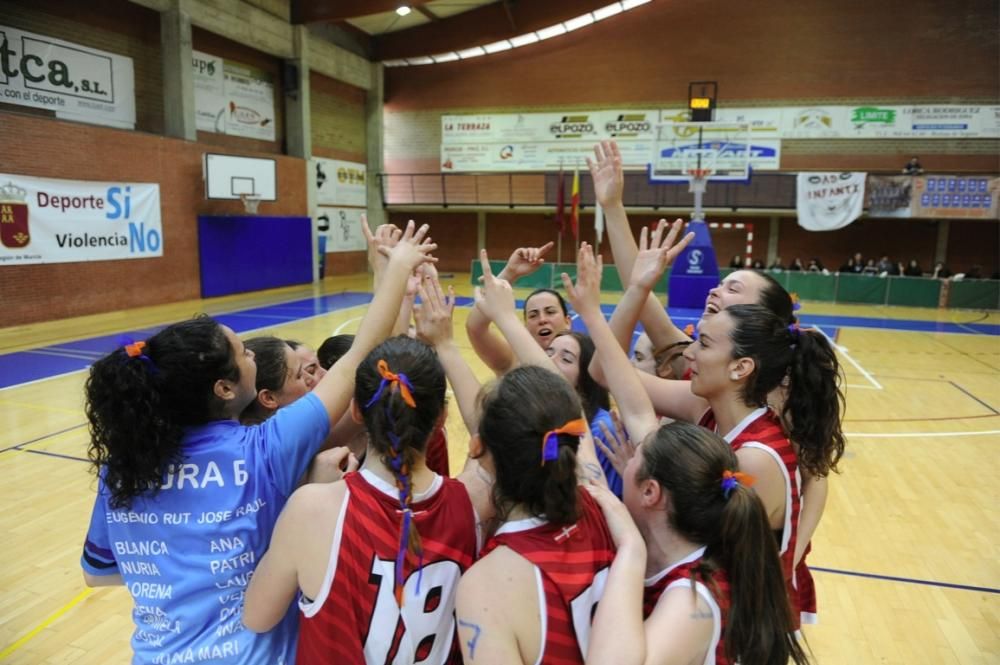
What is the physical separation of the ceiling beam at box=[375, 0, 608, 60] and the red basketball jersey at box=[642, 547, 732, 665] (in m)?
19.1

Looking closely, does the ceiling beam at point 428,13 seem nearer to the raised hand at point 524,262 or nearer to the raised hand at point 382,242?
the raised hand at point 524,262

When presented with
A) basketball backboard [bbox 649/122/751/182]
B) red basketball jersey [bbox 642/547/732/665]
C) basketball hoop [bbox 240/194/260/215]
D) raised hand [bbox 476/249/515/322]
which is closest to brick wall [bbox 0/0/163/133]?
basketball hoop [bbox 240/194/260/215]

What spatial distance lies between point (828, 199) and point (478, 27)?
10.8 metres

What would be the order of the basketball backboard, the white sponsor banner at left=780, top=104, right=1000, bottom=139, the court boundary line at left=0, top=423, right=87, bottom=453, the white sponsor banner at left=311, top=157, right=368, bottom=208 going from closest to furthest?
the court boundary line at left=0, top=423, right=87, bottom=453, the basketball backboard, the white sponsor banner at left=780, top=104, right=1000, bottom=139, the white sponsor banner at left=311, top=157, right=368, bottom=208

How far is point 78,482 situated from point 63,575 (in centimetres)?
152

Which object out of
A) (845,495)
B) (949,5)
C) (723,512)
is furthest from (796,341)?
(949,5)

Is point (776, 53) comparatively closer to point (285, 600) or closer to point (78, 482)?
point (78, 482)

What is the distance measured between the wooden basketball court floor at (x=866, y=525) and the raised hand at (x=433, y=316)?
7.17ft

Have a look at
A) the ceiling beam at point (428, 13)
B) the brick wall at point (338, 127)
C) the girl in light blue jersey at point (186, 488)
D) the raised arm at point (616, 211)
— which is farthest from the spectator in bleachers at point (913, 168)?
the girl in light blue jersey at point (186, 488)

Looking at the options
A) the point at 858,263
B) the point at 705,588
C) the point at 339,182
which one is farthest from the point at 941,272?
the point at 705,588

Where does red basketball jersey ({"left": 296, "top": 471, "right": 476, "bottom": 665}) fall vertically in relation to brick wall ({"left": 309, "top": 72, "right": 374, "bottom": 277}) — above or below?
below

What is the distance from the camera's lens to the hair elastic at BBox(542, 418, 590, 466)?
1.30m

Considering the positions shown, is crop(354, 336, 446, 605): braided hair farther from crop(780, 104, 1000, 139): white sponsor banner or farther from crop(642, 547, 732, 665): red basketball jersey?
crop(780, 104, 1000, 139): white sponsor banner

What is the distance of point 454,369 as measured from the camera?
205cm
